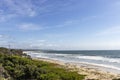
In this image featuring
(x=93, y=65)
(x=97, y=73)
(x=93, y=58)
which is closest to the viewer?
(x=97, y=73)

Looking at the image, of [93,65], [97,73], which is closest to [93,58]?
[93,65]

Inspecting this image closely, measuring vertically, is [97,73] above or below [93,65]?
below

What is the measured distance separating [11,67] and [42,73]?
136 inches

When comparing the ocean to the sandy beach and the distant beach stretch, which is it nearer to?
the distant beach stretch

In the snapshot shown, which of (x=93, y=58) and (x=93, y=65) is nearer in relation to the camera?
(x=93, y=65)

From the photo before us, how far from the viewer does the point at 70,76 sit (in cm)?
1407

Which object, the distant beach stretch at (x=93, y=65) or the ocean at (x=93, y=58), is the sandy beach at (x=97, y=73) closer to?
the distant beach stretch at (x=93, y=65)

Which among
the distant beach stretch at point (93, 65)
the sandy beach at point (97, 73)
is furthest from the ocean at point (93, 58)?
the sandy beach at point (97, 73)

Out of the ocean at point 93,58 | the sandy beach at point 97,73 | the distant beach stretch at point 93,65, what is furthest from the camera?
the ocean at point 93,58

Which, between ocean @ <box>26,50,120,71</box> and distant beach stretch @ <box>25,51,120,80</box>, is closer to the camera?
distant beach stretch @ <box>25,51,120,80</box>

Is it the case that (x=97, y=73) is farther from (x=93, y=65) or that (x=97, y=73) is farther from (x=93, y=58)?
(x=93, y=58)

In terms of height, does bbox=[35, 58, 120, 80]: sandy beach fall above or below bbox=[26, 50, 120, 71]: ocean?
below

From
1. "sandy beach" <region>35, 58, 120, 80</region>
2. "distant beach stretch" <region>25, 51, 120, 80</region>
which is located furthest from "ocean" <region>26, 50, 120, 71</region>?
"sandy beach" <region>35, 58, 120, 80</region>

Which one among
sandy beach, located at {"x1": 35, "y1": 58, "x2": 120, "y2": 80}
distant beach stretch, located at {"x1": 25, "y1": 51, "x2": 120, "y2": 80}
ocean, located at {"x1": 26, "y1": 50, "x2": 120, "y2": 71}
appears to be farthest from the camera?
ocean, located at {"x1": 26, "y1": 50, "x2": 120, "y2": 71}
